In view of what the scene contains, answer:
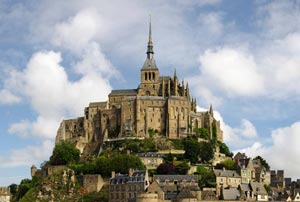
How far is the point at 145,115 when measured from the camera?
102312 millimetres

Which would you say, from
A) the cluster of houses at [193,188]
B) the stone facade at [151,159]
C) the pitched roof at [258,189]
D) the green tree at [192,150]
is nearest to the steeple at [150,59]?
the green tree at [192,150]

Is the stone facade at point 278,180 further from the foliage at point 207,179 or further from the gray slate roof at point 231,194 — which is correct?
the gray slate roof at point 231,194

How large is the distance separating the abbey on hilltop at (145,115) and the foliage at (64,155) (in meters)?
4.97

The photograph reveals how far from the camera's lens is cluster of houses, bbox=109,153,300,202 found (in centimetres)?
7312

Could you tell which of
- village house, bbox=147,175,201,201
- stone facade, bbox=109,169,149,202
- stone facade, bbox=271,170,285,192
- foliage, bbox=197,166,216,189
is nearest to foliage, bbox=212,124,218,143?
stone facade, bbox=271,170,285,192

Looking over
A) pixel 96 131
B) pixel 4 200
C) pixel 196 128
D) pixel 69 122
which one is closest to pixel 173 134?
pixel 196 128

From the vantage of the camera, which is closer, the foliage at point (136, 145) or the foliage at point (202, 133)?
the foliage at point (136, 145)

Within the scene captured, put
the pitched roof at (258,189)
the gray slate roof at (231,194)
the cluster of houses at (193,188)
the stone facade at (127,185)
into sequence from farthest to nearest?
the pitched roof at (258,189) → the stone facade at (127,185) → the gray slate roof at (231,194) → the cluster of houses at (193,188)

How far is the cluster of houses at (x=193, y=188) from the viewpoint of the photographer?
7312cm

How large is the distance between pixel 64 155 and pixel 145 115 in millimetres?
15306

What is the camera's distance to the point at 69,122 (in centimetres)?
11044

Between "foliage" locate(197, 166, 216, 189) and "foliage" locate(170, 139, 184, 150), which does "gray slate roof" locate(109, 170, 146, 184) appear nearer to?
"foliage" locate(197, 166, 216, 189)

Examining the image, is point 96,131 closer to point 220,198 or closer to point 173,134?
point 173,134

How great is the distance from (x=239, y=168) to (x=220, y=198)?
11.0m
